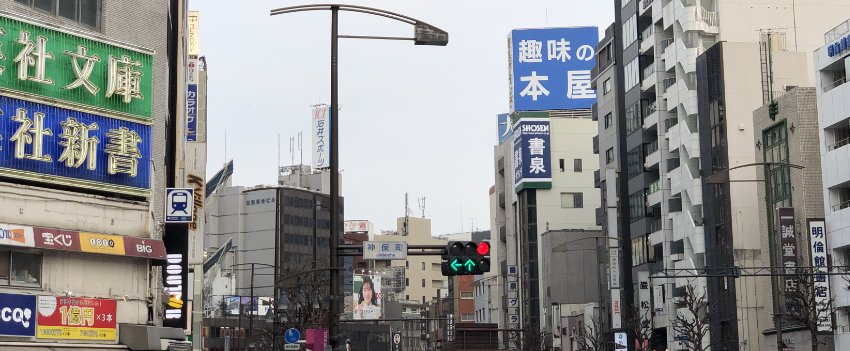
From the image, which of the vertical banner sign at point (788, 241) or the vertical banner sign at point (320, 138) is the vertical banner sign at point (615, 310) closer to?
the vertical banner sign at point (788, 241)

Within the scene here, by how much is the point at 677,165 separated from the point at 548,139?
4763 centimetres

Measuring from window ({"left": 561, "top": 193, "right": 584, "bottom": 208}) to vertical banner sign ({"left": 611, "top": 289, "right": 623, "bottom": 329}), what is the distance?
141 ft

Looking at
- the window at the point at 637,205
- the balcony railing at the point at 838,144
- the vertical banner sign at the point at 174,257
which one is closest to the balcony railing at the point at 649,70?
the window at the point at 637,205

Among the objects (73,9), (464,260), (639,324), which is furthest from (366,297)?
(464,260)

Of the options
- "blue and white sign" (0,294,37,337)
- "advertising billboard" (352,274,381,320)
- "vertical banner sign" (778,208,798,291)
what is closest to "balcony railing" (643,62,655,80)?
"vertical banner sign" (778,208,798,291)

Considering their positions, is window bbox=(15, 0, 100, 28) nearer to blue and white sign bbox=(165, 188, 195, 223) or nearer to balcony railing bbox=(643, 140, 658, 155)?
blue and white sign bbox=(165, 188, 195, 223)

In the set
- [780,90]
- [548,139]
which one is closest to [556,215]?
[548,139]

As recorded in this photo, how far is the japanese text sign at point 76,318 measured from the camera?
82.9ft

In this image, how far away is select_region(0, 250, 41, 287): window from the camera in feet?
81.7

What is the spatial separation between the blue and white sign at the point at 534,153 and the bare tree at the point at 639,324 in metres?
42.3

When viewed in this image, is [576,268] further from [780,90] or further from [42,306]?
[42,306]

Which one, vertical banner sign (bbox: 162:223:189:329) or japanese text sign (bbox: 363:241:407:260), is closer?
japanese text sign (bbox: 363:241:407:260)

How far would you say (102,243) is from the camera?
26.9 metres

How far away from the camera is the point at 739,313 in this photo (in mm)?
69250
